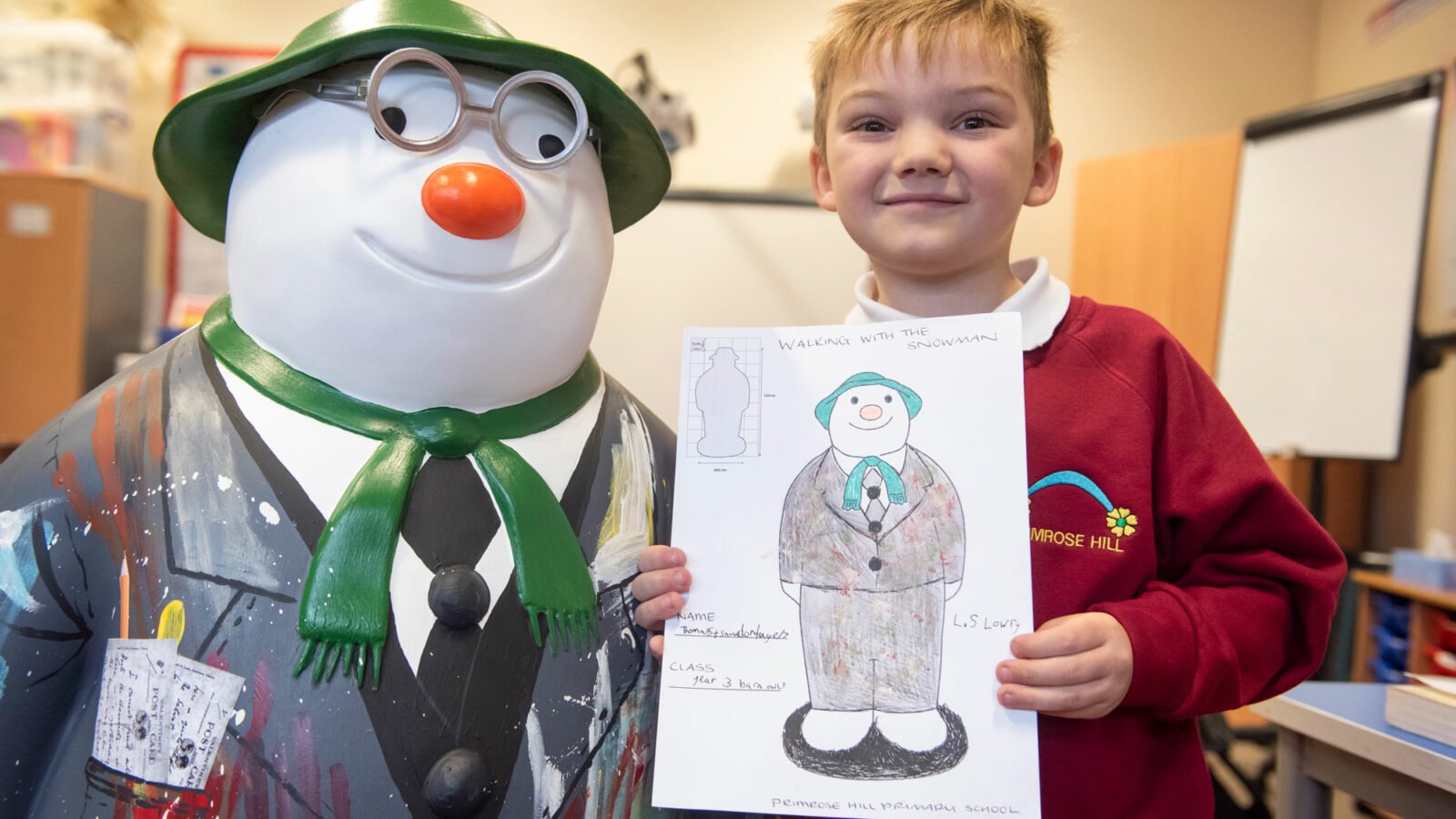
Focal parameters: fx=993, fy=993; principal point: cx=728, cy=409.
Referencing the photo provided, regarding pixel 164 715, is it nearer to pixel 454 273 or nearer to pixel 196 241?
pixel 454 273

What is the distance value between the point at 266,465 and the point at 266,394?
7 centimetres

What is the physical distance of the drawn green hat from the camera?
871 mm

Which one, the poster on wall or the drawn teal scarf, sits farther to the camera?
the poster on wall

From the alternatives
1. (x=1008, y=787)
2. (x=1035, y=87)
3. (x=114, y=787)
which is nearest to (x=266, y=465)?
(x=114, y=787)

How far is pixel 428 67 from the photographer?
0.87m

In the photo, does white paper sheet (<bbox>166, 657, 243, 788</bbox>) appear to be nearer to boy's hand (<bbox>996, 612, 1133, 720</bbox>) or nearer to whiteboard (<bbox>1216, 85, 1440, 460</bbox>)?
boy's hand (<bbox>996, 612, 1133, 720</bbox>)

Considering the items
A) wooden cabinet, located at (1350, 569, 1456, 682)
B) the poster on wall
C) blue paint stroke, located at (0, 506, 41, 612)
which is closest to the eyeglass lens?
blue paint stroke, located at (0, 506, 41, 612)

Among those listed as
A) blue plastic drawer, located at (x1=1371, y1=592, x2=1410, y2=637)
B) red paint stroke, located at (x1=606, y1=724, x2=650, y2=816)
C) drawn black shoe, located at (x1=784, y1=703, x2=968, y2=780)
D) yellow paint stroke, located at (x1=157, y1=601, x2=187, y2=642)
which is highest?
yellow paint stroke, located at (x1=157, y1=601, x2=187, y2=642)

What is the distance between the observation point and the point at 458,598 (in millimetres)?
814

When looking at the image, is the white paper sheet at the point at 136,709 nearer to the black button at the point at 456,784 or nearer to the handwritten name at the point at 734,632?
the black button at the point at 456,784

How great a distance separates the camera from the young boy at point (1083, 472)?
2.72ft

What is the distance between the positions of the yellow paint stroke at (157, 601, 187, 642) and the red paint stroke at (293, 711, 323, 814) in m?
0.12

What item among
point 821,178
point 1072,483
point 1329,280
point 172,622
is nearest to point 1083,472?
point 1072,483

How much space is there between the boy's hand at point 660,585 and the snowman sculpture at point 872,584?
90mm
